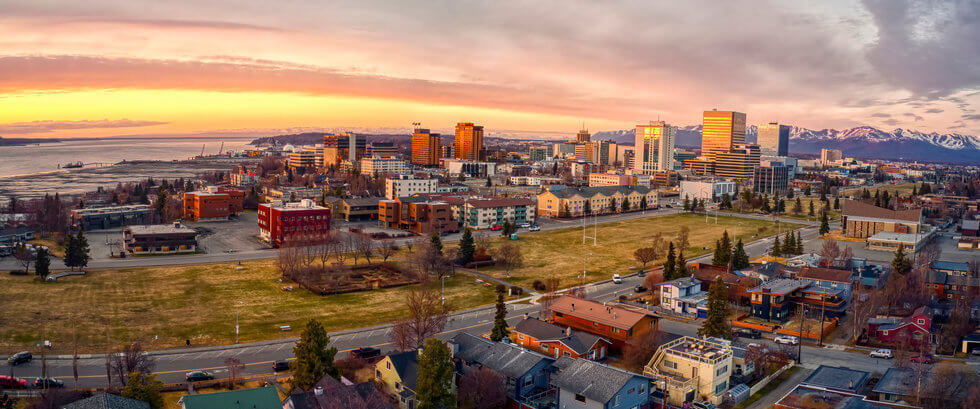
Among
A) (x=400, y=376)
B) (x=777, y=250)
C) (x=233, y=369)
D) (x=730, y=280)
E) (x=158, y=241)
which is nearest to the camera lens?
(x=400, y=376)

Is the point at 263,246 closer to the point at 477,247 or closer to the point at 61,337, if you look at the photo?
the point at 477,247

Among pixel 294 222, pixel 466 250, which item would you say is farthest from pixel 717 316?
pixel 294 222

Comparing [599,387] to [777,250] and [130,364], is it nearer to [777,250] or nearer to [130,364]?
[130,364]

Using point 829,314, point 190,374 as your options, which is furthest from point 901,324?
point 190,374

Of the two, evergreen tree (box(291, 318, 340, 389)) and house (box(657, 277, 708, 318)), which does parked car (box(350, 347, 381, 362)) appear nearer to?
evergreen tree (box(291, 318, 340, 389))

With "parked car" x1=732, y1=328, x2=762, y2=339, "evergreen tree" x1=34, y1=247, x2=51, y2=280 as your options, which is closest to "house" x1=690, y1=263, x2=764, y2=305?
"parked car" x1=732, y1=328, x2=762, y2=339
